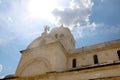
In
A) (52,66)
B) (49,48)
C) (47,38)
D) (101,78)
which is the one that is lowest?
(101,78)

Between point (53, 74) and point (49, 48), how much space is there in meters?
3.83

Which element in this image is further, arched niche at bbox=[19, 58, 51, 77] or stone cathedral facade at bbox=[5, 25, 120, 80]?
arched niche at bbox=[19, 58, 51, 77]

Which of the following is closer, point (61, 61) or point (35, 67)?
point (35, 67)

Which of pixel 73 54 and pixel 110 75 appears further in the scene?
pixel 73 54

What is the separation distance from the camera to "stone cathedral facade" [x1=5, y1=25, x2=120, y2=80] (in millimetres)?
12828

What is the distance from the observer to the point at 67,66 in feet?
58.5

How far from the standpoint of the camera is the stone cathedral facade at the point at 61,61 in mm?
12828

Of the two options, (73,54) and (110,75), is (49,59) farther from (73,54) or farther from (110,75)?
(110,75)

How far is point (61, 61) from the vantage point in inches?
656

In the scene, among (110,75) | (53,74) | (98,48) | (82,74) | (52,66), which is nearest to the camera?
(110,75)

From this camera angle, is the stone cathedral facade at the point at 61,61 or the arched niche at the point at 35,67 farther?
the arched niche at the point at 35,67

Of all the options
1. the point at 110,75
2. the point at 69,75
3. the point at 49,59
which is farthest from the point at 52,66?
the point at 110,75

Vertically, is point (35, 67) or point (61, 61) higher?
point (61, 61)

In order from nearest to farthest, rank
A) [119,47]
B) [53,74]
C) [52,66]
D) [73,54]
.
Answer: [53,74]
[52,66]
[119,47]
[73,54]
